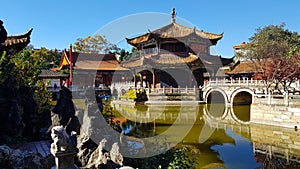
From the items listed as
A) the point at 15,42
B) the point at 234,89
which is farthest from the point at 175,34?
the point at 15,42

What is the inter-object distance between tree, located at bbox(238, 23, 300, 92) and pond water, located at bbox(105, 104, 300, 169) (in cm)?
374

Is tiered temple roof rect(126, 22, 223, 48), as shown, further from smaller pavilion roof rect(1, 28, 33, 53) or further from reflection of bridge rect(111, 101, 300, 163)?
smaller pavilion roof rect(1, 28, 33, 53)

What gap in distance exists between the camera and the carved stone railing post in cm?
412

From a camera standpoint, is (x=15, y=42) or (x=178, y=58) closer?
(x=15, y=42)

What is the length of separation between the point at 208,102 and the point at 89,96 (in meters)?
19.6

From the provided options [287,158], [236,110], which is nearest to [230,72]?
[236,110]

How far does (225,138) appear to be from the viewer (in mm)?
11773

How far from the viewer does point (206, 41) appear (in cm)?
2811

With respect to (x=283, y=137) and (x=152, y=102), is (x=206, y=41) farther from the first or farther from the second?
(x=283, y=137)

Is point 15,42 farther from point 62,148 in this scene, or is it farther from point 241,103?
point 241,103

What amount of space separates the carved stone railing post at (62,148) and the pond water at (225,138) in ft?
12.5

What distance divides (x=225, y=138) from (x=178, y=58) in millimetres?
15360

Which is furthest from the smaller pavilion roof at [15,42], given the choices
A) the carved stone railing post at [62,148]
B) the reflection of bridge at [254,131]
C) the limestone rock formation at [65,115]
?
the carved stone railing post at [62,148]

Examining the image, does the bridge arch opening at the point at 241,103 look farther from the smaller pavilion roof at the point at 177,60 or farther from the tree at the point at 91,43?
the tree at the point at 91,43
